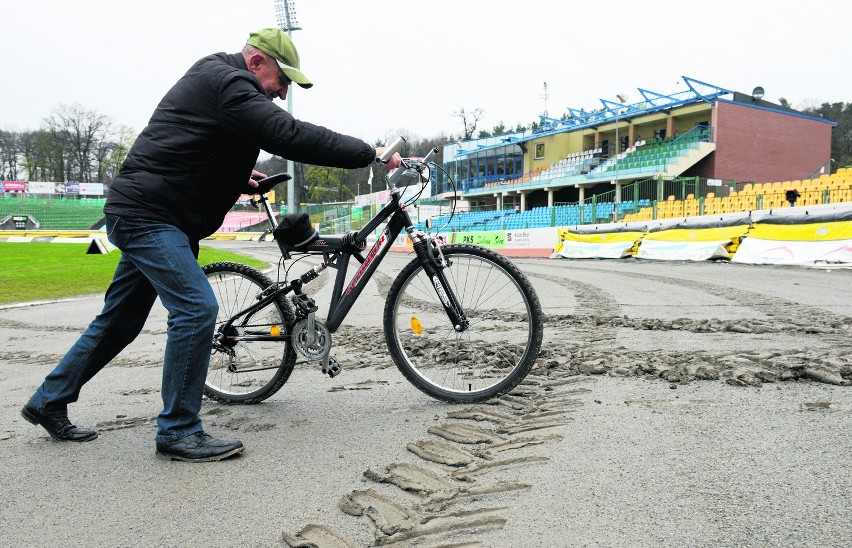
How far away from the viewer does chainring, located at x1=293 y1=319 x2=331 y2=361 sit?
364cm

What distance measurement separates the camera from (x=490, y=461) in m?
2.55

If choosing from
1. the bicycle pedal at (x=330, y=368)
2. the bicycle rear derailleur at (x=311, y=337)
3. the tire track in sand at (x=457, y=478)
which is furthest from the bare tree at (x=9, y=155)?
the tire track in sand at (x=457, y=478)

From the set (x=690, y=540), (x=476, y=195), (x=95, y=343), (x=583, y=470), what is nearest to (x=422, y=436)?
(x=583, y=470)

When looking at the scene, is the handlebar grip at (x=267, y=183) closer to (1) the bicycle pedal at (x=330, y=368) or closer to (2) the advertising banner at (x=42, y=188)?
(1) the bicycle pedal at (x=330, y=368)

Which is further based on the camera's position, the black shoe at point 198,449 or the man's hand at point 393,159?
the man's hand at point 393,159

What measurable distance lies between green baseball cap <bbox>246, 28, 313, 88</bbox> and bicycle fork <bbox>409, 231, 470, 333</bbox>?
110 cm

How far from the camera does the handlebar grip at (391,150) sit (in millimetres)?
3381

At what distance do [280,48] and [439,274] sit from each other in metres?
1.50

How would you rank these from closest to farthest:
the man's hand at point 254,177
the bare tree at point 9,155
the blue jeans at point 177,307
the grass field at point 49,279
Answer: the blue jeans at point 177,307, the man's hand at point 254,177, the grass field at point 49,279, the bare tree at point 9,155

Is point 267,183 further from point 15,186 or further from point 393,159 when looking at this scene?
point 15,186

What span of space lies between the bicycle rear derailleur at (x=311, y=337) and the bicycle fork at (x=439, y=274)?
27.7 inches

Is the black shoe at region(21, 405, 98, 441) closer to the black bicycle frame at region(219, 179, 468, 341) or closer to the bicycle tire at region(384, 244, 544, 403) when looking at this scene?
the black bicycle frame at region(219, 179, 468, 341)

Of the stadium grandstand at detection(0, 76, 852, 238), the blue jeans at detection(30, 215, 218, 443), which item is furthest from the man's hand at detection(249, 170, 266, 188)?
the stadium grandstand at detection(0, 76, 852, 238)

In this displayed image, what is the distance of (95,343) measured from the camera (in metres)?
3.33
